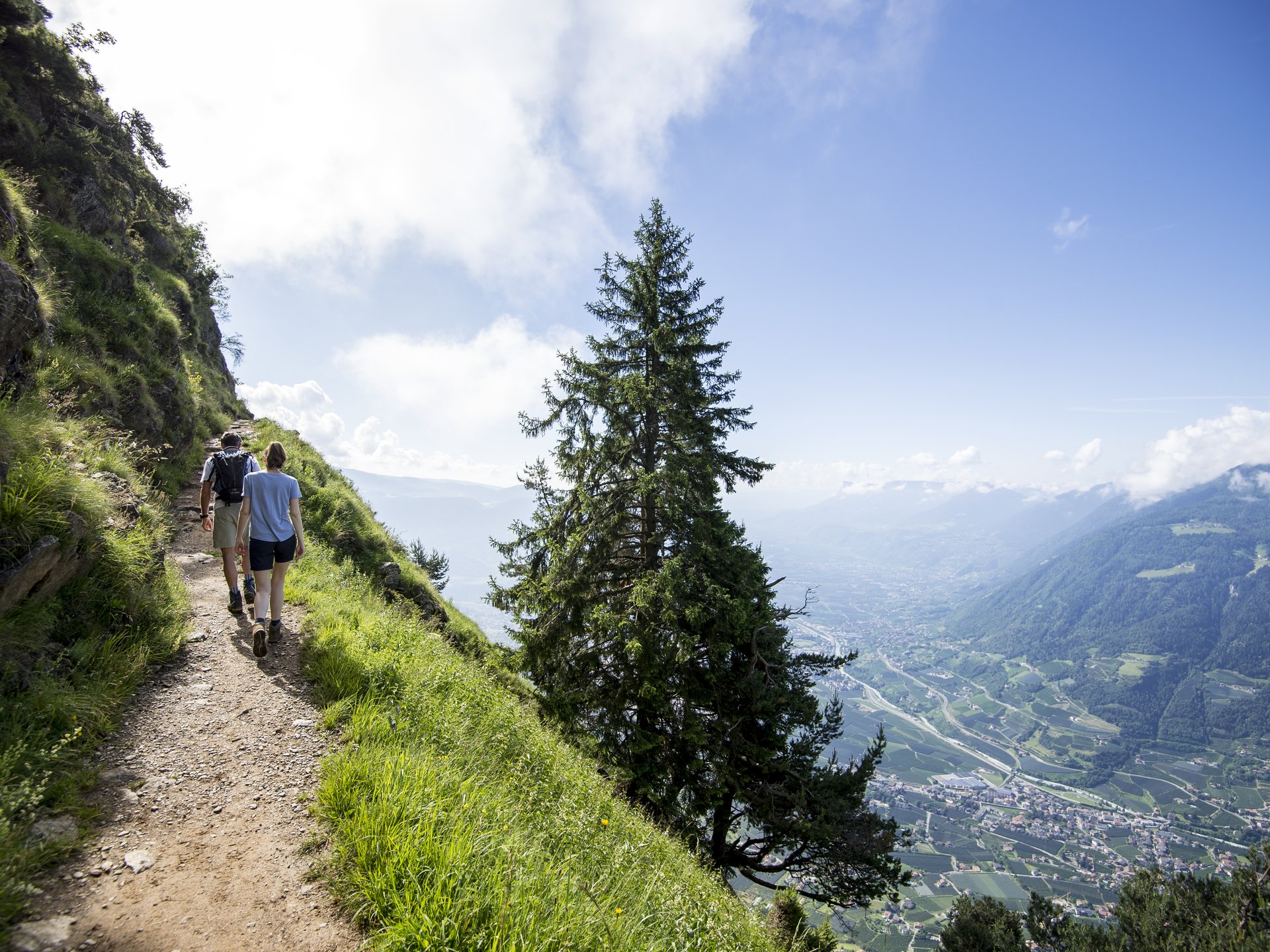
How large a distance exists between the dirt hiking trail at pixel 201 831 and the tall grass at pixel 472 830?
9.8 inches

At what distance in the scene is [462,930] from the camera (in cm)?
270

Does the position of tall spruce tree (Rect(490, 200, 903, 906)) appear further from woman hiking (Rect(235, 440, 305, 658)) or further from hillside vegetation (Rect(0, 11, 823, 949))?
woman hiking (Rect(235, 440, 305, 658))

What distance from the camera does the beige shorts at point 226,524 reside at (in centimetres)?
699

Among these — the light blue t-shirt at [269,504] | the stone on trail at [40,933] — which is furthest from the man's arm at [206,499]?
the stone on trail at [40,933]

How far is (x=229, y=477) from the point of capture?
7082 millimetres

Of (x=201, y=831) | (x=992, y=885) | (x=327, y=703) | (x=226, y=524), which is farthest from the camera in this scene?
(x=992, y=885)

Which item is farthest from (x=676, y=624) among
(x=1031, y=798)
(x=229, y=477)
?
(x=1031, y=798)

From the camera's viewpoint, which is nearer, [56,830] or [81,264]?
[56,830]

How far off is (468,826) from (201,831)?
6.22ft

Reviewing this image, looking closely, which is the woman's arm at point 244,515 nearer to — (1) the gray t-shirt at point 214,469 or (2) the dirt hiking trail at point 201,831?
(1) the gray t-shirt at point 214,469

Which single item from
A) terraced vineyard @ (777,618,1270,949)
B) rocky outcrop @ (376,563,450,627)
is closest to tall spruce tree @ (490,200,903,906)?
rocky outcrop @ (376,563,450,627)

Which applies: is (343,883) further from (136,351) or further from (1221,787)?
(1221,787)

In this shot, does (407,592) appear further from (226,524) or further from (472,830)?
(472,830)

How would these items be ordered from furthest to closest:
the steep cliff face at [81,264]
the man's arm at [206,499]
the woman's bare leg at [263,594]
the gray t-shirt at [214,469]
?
the steep cliff face at [81,264] < the gray t-shirt at [214,469] < the man's arm at [206,499] < the woman's bare leg at [263,594]
